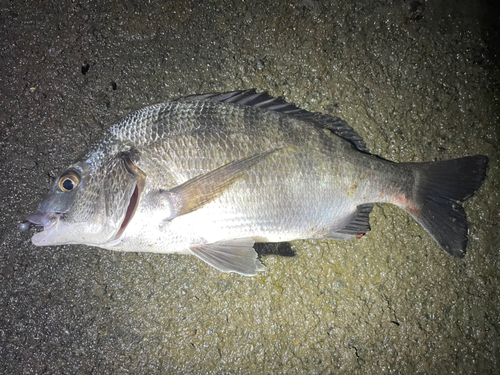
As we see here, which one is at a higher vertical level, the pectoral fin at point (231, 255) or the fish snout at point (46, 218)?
the fish snout at point (46, 218)

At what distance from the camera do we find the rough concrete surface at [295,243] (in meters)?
1.98

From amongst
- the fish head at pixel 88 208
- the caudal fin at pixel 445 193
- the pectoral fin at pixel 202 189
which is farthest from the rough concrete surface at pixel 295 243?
the pectoral fin at pixel 202 189

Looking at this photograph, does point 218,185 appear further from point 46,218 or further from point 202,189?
point 46,218

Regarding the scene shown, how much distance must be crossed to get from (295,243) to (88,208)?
127 cm

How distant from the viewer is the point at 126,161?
160 cm

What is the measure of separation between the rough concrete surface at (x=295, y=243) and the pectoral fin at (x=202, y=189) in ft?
2.01

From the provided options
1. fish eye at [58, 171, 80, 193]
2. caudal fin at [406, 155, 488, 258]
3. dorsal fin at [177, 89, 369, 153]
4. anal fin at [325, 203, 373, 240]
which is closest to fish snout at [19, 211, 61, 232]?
fish eye at [58, 171, 80, 193]

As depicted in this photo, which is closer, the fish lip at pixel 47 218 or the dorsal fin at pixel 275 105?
the fish lip at pixel 47 218

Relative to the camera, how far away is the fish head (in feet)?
5.13

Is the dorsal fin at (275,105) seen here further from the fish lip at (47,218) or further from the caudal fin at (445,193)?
the fish lip at (47,218)

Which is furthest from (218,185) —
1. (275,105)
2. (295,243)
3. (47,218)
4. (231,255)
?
(47,218)

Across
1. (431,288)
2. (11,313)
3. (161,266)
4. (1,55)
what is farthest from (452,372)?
(1,55)

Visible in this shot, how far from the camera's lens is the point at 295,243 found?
201 centimetres

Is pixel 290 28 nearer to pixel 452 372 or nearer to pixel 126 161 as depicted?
pixel 126 161
